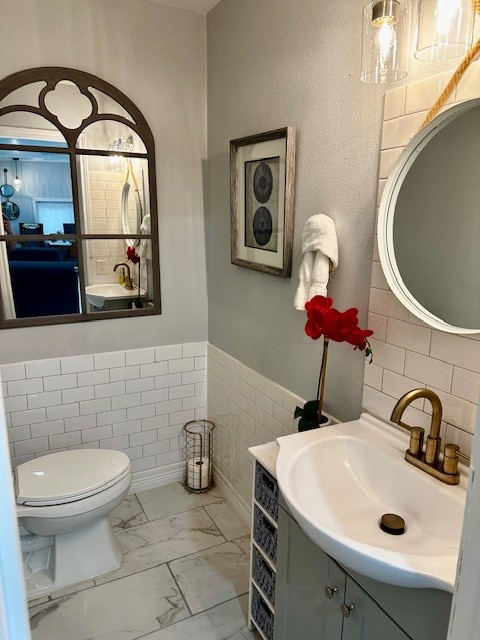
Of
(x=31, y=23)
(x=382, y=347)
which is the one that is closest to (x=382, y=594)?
(x=382, y=347)

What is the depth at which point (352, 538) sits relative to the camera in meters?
1.07

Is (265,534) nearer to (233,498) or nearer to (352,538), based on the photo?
(352,538)

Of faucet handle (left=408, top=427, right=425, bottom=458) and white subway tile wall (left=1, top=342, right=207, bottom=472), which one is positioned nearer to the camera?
faucet handle (left=408, top=427, right=425, bottom=458)

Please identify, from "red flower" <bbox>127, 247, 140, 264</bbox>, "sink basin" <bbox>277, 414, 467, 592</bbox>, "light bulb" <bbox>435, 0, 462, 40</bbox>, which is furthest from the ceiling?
"sink basin" <bbox>277, 414, 467, 592</bbox>

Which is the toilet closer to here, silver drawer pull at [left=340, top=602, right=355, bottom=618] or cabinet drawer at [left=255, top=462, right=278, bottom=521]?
cabinet drawer at [left=255, top=462, right=278, bottom=521]

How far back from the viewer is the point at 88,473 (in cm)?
194

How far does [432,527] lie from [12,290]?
6.37 feet

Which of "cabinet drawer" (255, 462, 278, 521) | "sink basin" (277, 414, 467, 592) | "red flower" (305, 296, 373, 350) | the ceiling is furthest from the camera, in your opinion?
the ceiling

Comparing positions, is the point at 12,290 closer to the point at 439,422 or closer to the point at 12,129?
the point at 12,129

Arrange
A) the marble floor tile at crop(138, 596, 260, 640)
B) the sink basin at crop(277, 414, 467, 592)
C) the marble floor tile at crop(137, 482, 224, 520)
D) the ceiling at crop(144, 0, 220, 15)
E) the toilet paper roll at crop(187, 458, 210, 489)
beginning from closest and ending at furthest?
the sink basin at crop(277, 414, 467, 592), the marble floor tile at crop(138, 596, 260, 640), the ceiling at crop(144, 0, 220, 15), the marble floor tile at crop(137, 482, 224, 520), the toilet paper roll at crop(187, 458, 210, 489)

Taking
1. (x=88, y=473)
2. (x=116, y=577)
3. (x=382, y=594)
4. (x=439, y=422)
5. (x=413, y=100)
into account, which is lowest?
(x=116, y=577)

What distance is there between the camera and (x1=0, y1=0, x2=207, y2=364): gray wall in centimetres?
197

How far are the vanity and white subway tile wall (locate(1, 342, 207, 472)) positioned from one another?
43.9 inches

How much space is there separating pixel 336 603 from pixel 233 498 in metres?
1.35
